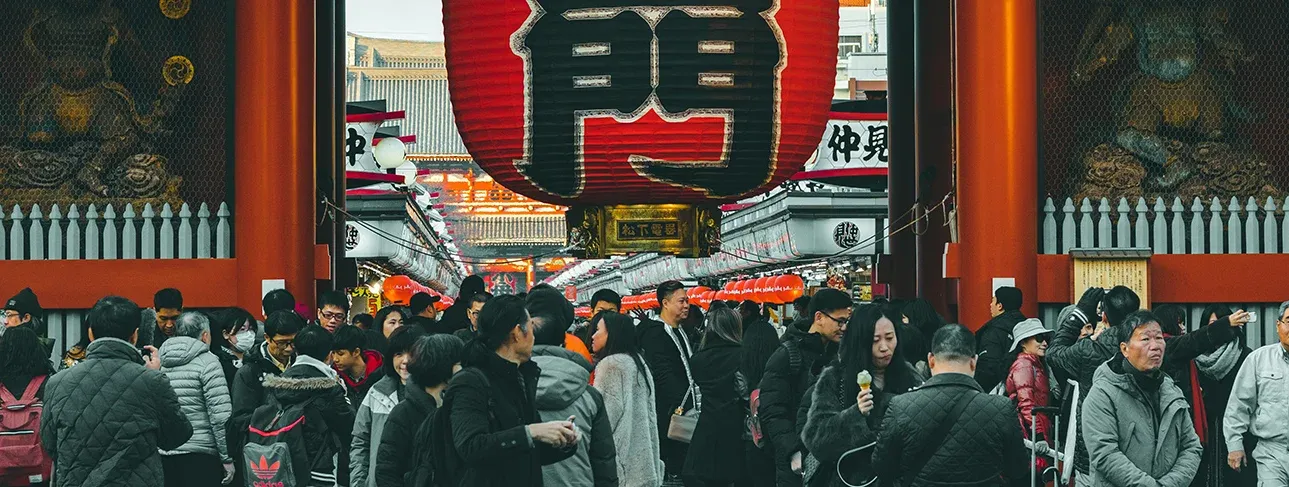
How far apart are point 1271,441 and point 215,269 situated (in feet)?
31.3

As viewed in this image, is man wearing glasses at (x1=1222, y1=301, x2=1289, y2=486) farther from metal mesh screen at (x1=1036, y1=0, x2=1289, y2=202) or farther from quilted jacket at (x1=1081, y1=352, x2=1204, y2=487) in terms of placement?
metal mesh screen at (x1=1036, y1=0, x2=1289, y2=202)

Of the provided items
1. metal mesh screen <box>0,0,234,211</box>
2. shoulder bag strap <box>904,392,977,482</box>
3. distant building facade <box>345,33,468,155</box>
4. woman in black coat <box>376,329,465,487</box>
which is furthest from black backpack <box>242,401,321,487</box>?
distant building facade <box>345,33,468,155</box>

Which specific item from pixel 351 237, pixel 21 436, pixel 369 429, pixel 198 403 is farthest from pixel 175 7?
pixel 369 429

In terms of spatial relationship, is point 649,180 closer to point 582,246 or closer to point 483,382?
point 582,246

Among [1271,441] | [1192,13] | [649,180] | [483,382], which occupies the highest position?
[1192,13]

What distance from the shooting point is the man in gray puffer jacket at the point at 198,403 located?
925cm

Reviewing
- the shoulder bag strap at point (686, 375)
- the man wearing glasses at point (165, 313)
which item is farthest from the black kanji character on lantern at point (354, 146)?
A: the shoulder bag strap at point (686, 375)

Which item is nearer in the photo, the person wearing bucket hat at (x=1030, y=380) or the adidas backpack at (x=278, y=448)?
the adidas backpack at (x=278, y=448)

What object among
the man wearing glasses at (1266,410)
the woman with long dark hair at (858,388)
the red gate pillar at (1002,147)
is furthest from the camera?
the red gate pillar at (1002,147)

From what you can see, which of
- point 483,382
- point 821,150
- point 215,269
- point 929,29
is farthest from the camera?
point 821,150

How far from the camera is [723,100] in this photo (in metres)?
11.7

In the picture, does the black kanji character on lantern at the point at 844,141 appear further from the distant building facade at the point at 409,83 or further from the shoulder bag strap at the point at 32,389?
the distant building facade at the point at 409,83

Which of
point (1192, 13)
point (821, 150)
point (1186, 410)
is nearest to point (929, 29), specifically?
point (1192, 13)

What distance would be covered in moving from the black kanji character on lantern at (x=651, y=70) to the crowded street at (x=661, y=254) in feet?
0.07
